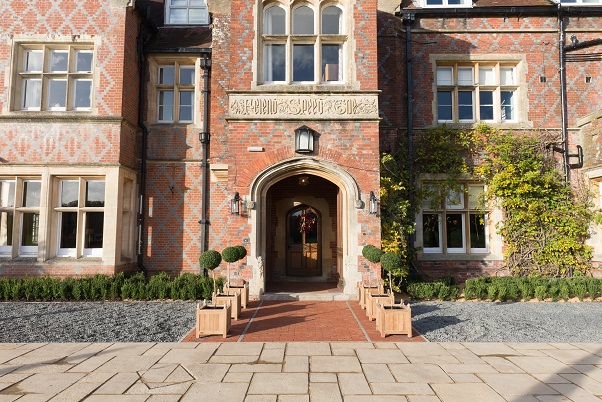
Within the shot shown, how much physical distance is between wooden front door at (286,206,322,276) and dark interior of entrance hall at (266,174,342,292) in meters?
0.03

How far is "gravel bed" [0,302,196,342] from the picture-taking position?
5.66 metres

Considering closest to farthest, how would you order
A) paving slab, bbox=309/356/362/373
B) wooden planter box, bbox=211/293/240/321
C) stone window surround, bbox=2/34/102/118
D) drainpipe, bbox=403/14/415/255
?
paving slab, bbox=309/356/362/373
wooden planter box, bbox=211/293/240/321
stone window surround, bbox=2/34/102/118
drainpipe, bbox=403/14/415/255

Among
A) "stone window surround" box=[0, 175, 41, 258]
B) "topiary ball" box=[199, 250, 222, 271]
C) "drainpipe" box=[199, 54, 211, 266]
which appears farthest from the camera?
Result: "drainpipe" box=[199, 54, 211, 266]

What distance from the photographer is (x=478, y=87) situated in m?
10.8

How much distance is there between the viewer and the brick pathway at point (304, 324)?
219 inches

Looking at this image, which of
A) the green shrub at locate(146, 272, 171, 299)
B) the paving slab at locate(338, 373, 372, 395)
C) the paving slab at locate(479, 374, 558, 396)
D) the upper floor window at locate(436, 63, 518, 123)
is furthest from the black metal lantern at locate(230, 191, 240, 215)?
the upper floor window at locate(436, 63, 518, 123)

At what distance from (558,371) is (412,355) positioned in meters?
1.61

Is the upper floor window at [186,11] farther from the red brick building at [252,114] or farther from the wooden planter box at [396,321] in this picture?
the wooden planter box at [396,321]

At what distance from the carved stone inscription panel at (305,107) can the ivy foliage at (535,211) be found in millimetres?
3908

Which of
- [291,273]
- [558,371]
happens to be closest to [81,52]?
[291,273]

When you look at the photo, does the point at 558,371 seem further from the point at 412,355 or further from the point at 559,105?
the point at 559,105

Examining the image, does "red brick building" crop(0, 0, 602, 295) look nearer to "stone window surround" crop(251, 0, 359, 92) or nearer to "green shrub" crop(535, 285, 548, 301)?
"stone window surround" crop(251, 0, 359, 92)

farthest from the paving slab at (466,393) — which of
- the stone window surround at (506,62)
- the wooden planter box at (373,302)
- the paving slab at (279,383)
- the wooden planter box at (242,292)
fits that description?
the stone window surround at (506,62)

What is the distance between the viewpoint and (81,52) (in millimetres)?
9812
